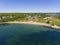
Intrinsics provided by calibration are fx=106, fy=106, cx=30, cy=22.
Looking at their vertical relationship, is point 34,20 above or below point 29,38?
below

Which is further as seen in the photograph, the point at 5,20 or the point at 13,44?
the point at 5,20

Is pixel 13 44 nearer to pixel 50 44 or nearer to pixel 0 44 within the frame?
pixel 0 44

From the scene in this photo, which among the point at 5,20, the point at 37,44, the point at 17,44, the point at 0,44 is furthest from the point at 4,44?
the point at 5,20

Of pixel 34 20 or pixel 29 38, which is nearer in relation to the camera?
pixel 29 38

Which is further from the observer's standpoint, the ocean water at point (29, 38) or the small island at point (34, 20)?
the small island at point (34, 20)

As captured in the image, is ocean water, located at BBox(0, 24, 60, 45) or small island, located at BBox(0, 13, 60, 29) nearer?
ocean water, located at BBox(0, 24, 60, 45)

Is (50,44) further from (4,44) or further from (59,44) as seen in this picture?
(4,44)

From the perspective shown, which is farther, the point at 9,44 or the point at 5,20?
the point at 5,20

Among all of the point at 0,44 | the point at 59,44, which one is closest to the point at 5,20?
the point at 0,44
